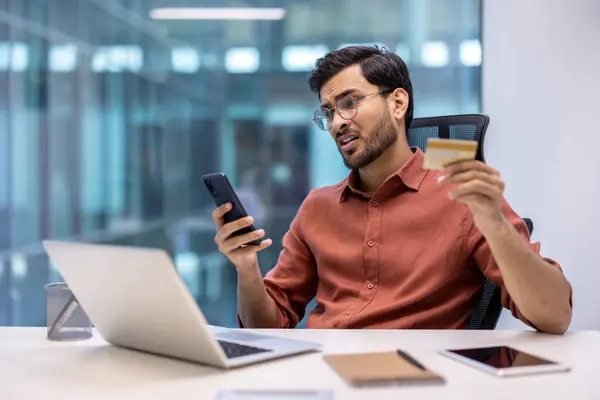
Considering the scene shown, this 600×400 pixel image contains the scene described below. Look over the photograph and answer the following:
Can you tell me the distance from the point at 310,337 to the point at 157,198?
246 cm

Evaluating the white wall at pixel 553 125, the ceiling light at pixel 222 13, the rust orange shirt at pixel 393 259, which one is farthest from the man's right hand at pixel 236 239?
the ceiling light at pixel 222 13

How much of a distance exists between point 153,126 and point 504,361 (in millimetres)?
2784

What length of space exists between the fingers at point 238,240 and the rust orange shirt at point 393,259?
1.00ft

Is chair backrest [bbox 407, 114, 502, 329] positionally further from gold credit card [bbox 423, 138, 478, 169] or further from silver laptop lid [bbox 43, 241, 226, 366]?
silver laptop lid [bbox 43, 241, 226, 366]

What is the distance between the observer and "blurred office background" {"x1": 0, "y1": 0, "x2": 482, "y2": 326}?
3.38m

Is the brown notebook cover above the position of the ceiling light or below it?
below

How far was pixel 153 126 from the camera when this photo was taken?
11.6ft

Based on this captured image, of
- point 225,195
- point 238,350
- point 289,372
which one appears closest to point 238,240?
point 225,195

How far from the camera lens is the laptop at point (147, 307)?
1.01 meters

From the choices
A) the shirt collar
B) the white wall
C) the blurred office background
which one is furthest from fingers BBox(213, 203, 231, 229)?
the blurred office background

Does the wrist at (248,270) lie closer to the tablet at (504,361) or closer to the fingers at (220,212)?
the fingers at (220,212)

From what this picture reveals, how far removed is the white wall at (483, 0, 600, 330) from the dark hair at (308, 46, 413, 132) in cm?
104

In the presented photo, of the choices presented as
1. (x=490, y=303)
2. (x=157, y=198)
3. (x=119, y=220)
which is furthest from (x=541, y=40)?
(x=119, y=220)

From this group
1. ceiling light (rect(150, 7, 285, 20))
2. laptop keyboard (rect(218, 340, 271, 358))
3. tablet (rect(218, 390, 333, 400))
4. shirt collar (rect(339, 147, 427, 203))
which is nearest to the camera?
tablet (rect(218, 390, 333, 400))
